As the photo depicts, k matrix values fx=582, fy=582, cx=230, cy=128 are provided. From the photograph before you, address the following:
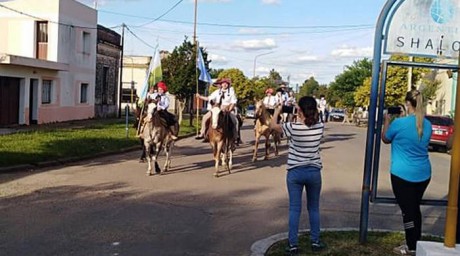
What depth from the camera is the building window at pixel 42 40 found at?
33688 millimetres

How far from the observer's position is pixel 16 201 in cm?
1048

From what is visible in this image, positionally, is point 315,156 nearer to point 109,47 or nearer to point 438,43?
point 438,43

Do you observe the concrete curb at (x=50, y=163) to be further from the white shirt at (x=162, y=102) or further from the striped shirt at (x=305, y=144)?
the striped shirt at (x=305, y=144)

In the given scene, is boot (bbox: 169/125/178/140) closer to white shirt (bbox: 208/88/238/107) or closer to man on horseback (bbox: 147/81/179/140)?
man on horseback (bbox: 147/81/179/140)

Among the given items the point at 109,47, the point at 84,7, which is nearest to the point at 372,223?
the point at 84,7

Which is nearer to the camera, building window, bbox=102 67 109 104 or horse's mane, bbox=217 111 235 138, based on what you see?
horse's mane, bbox=217 111 235 138

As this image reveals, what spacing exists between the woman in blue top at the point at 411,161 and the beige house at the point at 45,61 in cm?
2331

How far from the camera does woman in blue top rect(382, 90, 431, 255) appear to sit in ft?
23.7

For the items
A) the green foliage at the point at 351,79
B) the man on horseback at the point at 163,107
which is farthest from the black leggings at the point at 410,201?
the green foliage at the point at 351,79

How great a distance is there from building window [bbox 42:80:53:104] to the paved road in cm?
1716

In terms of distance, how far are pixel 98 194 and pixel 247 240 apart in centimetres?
435

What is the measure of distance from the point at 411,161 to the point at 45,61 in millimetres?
26941

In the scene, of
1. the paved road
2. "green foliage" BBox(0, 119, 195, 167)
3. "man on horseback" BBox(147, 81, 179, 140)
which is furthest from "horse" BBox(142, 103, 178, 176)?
"green foliage" BBox(0, 119, 195, 167)

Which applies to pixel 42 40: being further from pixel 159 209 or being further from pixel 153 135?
pixel 159 209
